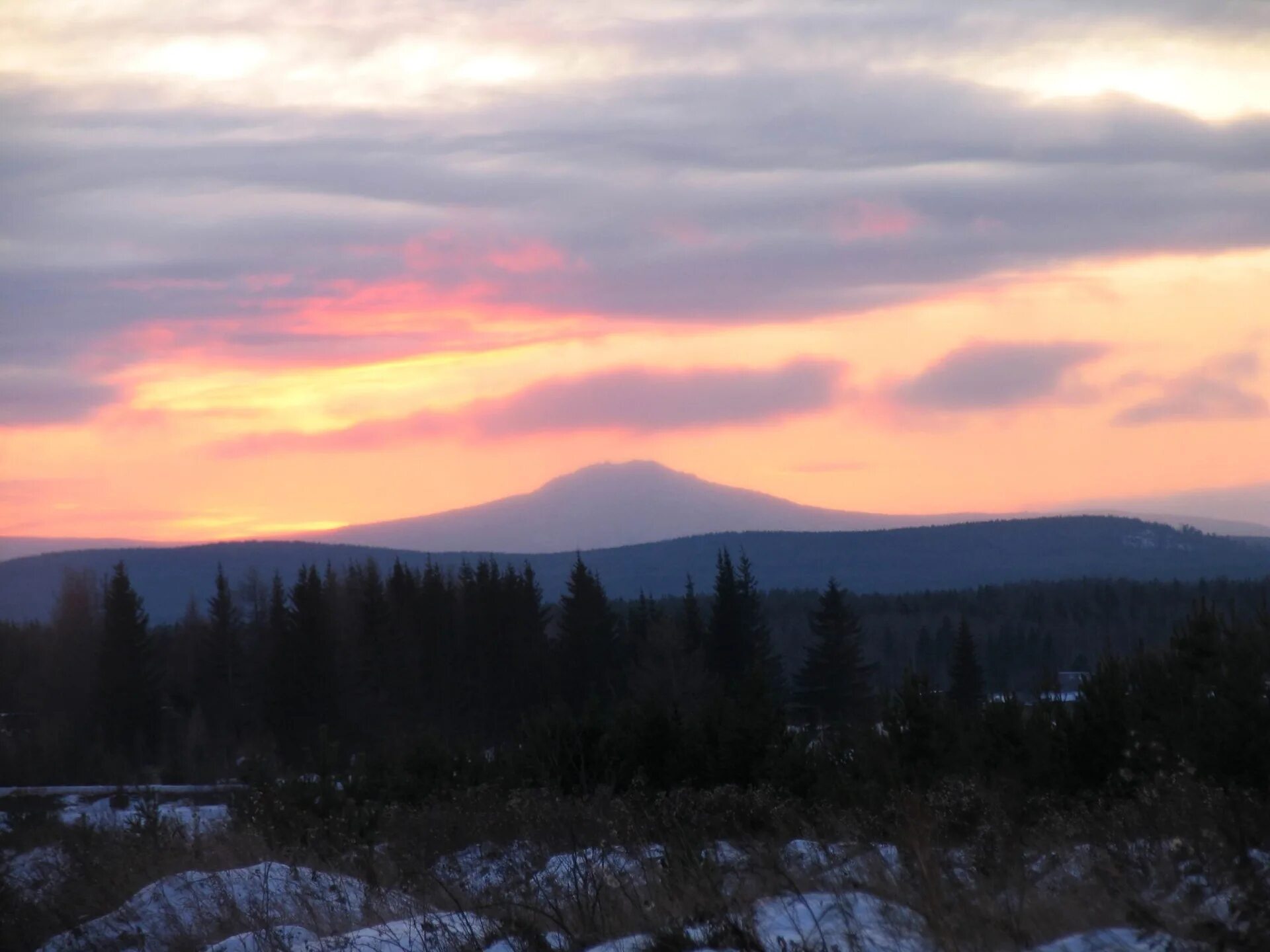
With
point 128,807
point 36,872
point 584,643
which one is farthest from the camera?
point 584,643

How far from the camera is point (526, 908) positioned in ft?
20.9

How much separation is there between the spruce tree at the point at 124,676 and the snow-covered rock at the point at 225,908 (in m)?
65.8

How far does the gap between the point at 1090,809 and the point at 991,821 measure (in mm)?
1903

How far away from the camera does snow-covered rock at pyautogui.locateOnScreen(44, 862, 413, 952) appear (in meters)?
7.64

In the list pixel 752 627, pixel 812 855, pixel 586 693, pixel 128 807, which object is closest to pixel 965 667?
pixel 752 627

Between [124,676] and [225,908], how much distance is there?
67402 mm

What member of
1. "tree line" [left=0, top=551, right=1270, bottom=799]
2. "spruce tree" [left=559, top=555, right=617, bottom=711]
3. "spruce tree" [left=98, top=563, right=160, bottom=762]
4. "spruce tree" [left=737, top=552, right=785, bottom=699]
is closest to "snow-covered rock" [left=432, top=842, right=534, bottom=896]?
"tree line" [left=0, top=551, right=1270, bottom=799]

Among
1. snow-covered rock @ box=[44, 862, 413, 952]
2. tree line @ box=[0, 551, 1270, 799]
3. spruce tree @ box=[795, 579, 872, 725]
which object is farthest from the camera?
spruce tree @ box=[795, 579, 872, 725]

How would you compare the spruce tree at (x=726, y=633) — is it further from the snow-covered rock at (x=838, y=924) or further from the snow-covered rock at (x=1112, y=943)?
the snow-covered rock at (x=1112, y=943)

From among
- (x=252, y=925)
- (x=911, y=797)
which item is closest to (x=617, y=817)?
(x=911, y=797)

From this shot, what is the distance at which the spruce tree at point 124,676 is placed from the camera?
68.5m

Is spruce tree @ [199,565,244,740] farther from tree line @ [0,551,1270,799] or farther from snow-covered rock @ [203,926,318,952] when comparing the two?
snow-covered rock @ [203,926,318,952]

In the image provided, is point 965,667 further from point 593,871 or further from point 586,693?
point 593,871

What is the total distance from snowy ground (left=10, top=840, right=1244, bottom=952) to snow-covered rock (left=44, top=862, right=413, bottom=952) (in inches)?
0.5
